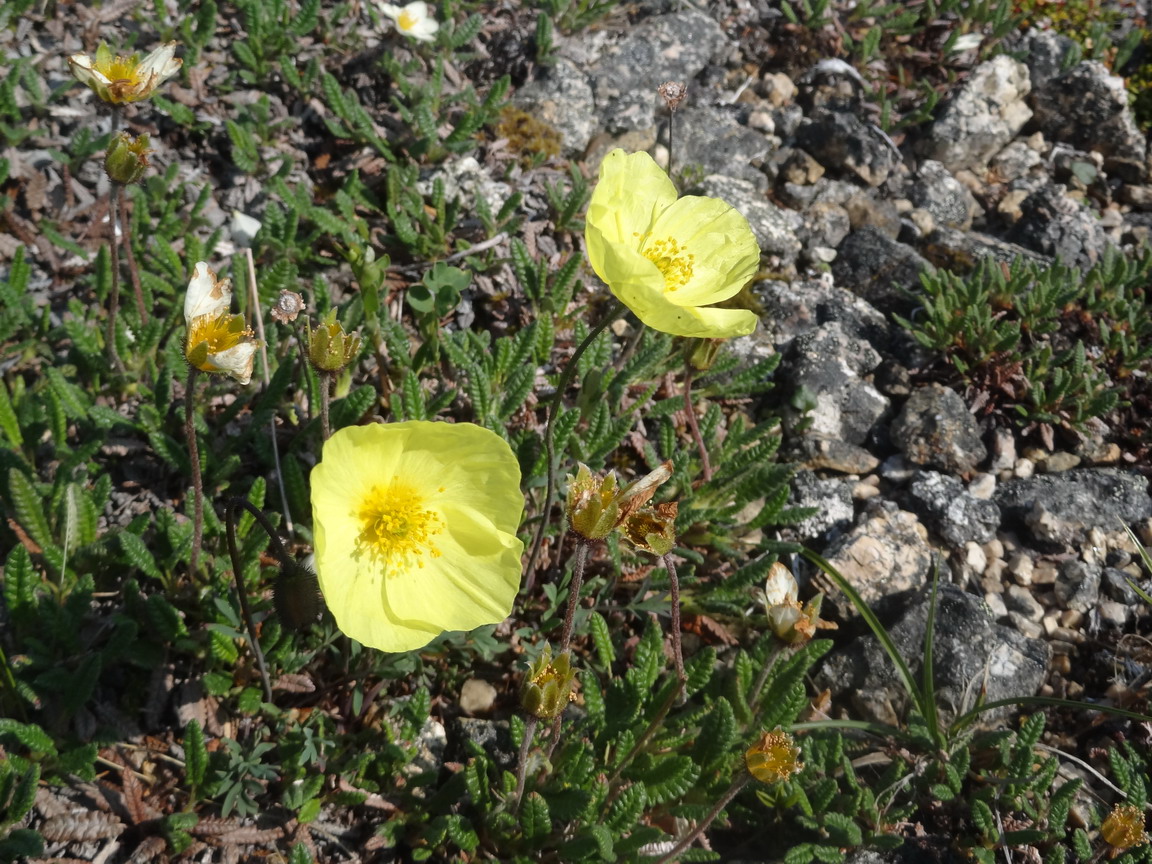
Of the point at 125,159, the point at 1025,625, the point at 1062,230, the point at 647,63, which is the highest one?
the point at 125,159

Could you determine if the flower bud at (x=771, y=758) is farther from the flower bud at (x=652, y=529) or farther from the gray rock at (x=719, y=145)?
the gray rock at (x=719, y=145)

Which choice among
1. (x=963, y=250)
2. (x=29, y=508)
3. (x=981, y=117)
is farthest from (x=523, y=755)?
(x=981, y=117)

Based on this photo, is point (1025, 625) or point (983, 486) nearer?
point (1025, 625)

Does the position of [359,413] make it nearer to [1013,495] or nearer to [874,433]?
[874,433]

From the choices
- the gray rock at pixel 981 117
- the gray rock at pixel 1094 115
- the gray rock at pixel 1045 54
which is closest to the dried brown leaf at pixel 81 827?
the gray rock at pixel 981 117

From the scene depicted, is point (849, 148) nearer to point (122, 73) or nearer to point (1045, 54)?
point (1045, 54)

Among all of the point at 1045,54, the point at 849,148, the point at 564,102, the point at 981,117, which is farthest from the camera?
the point at 1045,54
